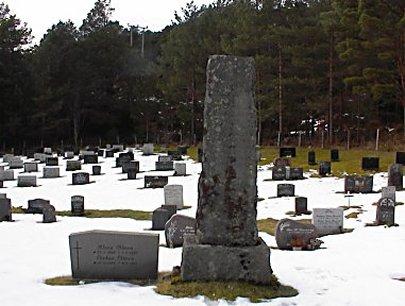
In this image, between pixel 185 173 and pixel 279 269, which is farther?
pixel 185 173

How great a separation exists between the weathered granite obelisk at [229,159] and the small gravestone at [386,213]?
7.09m

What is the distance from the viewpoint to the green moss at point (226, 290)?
738 centimetres

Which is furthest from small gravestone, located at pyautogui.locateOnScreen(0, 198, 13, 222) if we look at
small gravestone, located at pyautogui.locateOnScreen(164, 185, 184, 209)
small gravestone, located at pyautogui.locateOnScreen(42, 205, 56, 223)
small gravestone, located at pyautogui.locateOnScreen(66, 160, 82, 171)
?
small gravestone, located at pyautogui.locateOnScreen(66, 160, 82, 171)

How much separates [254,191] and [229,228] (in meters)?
0.61

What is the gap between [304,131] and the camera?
1980 inches

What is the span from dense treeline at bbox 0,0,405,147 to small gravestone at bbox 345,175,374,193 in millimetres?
14035

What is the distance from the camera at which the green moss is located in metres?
7.38

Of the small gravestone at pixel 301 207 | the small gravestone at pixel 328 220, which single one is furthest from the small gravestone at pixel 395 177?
the small gravestone at pixel 328 220

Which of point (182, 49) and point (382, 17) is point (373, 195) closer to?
point (382, 17)

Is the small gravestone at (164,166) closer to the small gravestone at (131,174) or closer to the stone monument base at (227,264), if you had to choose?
the small gravestone at (131,174)

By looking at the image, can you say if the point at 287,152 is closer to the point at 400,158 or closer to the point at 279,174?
the point at 279,174

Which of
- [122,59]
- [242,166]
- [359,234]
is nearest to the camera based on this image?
[242,166]

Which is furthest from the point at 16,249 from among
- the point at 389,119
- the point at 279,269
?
the point at 389,119

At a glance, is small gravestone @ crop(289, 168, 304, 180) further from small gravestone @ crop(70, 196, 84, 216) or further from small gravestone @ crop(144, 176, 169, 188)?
small gravestone @ crop(70, 196, 84, 216)
